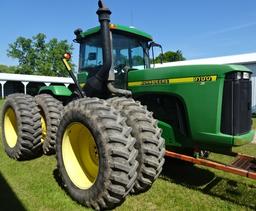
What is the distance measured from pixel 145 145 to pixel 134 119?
39cm

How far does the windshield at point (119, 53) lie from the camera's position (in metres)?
5.37

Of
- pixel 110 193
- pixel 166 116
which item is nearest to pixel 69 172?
pixel 110 193

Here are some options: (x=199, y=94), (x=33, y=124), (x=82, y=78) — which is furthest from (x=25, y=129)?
(x=199, y=94)

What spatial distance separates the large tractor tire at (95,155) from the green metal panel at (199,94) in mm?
1074

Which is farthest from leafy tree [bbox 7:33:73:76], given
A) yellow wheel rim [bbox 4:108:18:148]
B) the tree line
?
yellow wheel rim [bbox 4:108:18:148]

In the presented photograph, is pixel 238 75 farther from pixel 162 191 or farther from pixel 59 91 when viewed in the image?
pixel 59 91

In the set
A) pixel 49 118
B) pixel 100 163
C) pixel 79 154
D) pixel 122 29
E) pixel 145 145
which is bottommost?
pixel 79 154

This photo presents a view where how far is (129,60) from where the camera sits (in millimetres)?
5543

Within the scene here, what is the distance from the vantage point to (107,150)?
3715 millimetres

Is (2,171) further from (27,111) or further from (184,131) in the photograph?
(184,131)

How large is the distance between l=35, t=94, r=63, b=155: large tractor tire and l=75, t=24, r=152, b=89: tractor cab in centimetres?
79

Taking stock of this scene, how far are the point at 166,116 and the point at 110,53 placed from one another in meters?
1.33

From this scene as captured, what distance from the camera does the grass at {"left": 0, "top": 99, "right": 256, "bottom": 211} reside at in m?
4.14

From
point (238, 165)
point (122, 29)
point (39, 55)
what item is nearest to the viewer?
point (238, 165)
